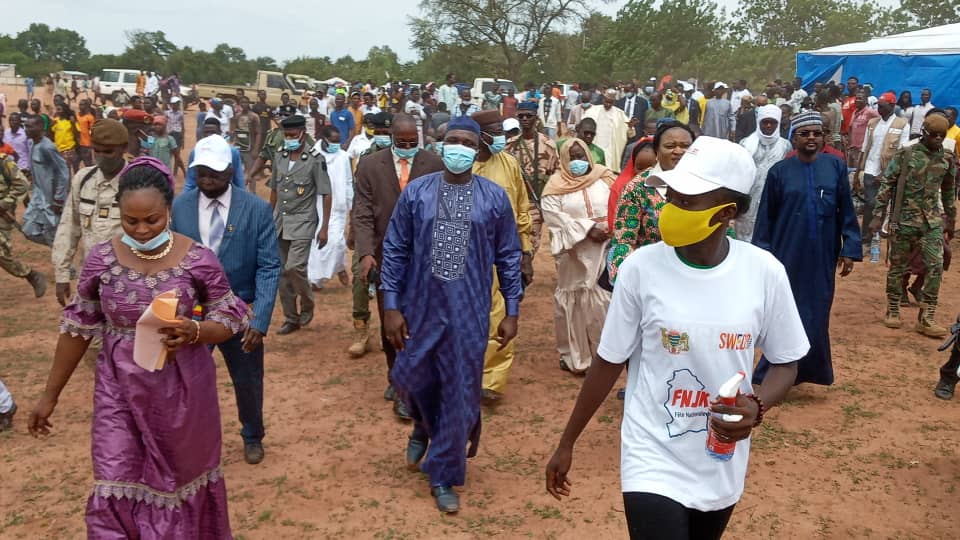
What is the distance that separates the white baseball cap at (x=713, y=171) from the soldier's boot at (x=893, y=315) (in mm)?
6759

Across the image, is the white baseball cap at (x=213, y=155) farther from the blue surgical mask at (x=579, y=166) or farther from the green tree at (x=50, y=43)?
the green tree at (x=50, y=43)

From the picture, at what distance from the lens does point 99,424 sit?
322cm

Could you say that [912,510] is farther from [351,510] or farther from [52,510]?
[52,510]

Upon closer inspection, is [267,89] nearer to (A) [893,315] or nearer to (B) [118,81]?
(B) [118,81]

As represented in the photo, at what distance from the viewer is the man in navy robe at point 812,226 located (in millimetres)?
5816

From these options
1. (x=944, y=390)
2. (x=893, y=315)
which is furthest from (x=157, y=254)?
(x=893, y=315)

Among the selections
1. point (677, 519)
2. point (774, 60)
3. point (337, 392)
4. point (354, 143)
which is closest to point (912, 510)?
point (677, 519)

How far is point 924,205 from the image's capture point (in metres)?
7.71

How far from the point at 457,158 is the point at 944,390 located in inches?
176

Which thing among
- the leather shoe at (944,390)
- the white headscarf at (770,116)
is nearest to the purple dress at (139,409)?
the leather shoe at (944,390)

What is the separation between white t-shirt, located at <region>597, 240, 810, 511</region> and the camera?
2430 millimetres

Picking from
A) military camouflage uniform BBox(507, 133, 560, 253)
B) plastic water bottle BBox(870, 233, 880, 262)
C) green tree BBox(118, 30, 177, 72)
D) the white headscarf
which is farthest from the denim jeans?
green tree BBox(118, 30, 177, 72)

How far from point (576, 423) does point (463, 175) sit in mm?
2102

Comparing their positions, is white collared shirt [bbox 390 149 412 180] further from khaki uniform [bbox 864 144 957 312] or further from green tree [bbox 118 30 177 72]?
green tree [bbox 118 30 177 72]
